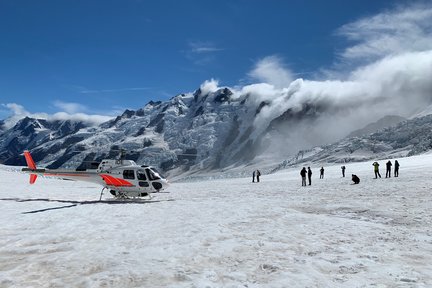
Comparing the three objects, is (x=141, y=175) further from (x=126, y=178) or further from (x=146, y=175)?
(x=126, y=178)

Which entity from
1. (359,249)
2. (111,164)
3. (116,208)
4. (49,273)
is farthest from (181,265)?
(111,164)

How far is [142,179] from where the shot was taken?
25.5 metres

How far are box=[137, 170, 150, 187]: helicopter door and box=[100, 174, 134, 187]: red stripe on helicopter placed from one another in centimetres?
66

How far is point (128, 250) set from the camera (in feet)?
35.3

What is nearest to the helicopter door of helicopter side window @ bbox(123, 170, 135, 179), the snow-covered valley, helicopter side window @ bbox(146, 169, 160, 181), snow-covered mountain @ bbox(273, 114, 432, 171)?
helicopter side window @ bbox(146, 169, 160, 181)

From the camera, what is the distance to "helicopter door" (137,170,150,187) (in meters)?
25.5

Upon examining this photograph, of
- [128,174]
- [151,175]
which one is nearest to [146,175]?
[151,175]

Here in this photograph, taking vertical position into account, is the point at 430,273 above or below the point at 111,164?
below

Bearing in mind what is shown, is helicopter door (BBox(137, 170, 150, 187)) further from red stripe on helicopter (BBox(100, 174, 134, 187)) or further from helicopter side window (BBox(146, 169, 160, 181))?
red stripe on helicopter (BBox(100, 174, 134, 187))

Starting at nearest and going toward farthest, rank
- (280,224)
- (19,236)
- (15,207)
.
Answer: (19,236) → (280,224) → (15,207)

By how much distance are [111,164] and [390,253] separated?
67.3 feet

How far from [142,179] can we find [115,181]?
6.51 feet

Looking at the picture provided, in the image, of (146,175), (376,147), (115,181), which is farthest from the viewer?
(376,147)

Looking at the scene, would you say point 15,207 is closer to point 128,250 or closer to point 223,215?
point 223,215
